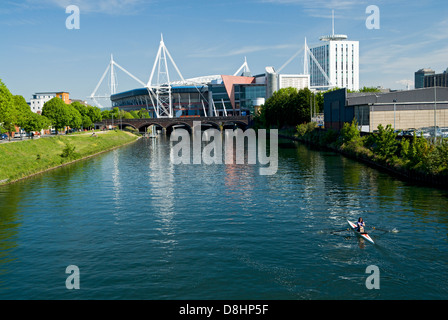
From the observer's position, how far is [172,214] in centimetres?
4359

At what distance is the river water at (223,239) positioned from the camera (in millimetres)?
26078

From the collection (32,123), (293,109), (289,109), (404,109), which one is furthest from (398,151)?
(32,123)

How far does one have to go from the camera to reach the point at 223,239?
34.8 m

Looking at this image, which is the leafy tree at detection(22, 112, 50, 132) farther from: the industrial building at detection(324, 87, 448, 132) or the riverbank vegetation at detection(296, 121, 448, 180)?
the industrial building at detection(324, 87, 448, 132)

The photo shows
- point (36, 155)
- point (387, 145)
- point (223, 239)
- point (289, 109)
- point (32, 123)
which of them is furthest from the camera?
point (289, 109)

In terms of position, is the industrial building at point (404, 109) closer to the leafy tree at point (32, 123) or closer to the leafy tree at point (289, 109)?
the leafy tree at point (289, 109)

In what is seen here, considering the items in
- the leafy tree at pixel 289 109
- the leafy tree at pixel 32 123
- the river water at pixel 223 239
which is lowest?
the river water at pixel 223 239

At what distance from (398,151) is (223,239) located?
158 ft

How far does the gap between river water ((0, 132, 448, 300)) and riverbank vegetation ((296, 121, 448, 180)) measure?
3.55 meters

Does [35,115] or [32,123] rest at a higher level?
[35,115]

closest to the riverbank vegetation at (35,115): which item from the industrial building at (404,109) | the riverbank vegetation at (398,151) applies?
the riverbank vegetation at (398,151)

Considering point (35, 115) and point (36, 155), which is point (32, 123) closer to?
point (35, 115)

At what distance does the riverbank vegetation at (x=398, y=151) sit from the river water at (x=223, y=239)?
11.6 ft

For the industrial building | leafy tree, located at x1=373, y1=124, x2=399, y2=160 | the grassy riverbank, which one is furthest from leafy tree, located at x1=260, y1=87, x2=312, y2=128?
leafy tree, located at x1=373, y1=124, x2=399, y2=160
